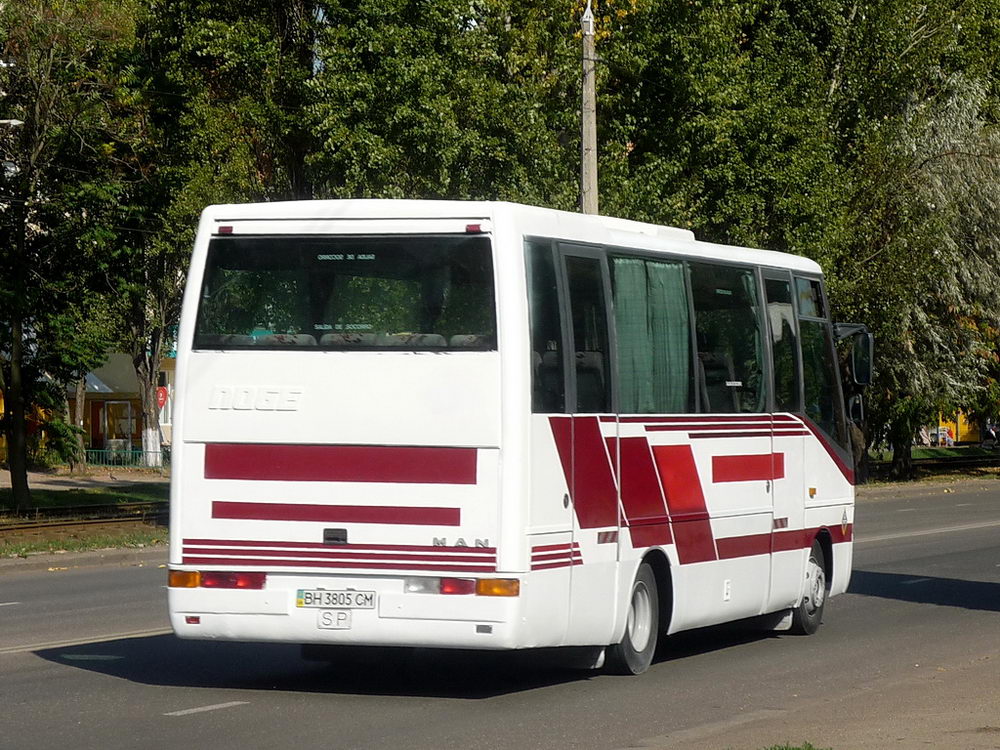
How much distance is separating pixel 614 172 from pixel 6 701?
21462mm

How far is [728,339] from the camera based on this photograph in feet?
44.3

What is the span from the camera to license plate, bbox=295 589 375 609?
419 inches

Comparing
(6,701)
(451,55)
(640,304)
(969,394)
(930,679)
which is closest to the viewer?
(6,701)

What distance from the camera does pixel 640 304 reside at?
12289 mm

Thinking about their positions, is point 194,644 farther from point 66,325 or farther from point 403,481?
point 66,325

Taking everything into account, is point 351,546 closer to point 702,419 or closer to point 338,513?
point 338,513

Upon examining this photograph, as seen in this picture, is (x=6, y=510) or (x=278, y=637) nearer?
(x=278, y=637)

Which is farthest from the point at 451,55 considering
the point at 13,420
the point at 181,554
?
the point at 181,554

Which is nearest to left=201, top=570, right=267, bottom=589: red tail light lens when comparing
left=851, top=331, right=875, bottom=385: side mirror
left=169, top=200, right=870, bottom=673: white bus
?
left=169, top=200, right=870, bottom=673: white bus

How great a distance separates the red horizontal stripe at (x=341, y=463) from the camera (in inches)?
419

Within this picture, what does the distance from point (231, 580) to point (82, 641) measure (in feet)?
11.6

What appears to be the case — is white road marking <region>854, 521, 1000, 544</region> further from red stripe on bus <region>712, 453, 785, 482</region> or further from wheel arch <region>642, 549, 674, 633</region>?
wheel arch <region>642, 549, 674, 633</region>

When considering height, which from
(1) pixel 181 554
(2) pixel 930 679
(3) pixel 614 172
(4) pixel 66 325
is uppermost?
(3) pixel 614 172

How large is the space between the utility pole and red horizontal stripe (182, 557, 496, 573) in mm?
14854
